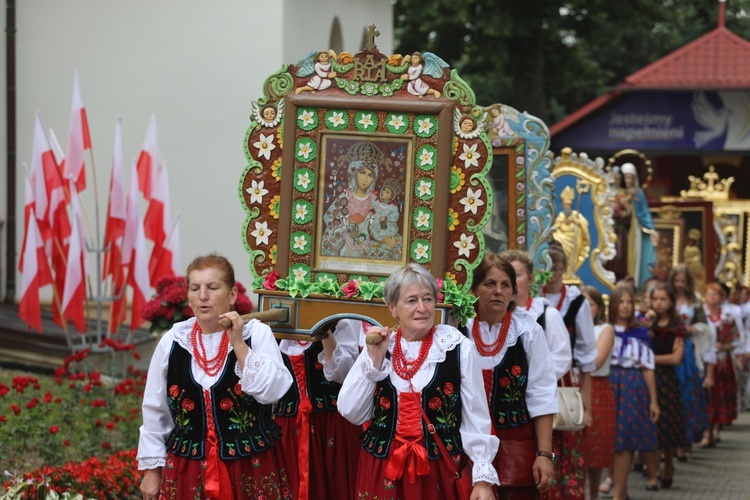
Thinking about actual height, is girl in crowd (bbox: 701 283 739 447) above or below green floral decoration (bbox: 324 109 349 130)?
below

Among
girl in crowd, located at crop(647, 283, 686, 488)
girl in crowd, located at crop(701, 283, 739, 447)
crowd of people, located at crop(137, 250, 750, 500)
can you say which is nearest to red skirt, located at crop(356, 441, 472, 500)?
crowd of people, located at crop(137, 250, 750, 500)

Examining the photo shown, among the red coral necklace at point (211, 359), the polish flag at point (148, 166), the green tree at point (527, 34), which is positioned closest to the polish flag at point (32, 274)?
the polish flag at point (148, 166)

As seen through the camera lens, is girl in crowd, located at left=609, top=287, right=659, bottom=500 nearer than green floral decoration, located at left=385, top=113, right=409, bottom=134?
No

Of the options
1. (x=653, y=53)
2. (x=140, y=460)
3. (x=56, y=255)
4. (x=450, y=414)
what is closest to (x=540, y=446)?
(x=450, y=414)

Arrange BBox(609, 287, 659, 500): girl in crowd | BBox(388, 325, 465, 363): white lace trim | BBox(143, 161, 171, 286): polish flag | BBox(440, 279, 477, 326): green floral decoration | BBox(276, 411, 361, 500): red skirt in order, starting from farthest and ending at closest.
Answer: BBox(143, 161, 171, 286): polish flag < BBox(609, 287, 659, 500): girl in crowd < BBox(276, 411, 361, 500): red skirt < BBox(440, 279, 477, 326): green floral decoration < BBox(388, 325, 465, 363): white lace trim

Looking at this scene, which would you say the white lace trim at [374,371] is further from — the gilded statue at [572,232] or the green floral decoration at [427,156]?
the gilded statue at [572,232]

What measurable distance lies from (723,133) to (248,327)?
20552mm

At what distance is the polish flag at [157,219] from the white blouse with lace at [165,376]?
7.36 metres

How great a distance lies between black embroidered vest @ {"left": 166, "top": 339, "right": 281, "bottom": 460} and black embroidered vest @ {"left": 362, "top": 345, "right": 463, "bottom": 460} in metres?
0.55

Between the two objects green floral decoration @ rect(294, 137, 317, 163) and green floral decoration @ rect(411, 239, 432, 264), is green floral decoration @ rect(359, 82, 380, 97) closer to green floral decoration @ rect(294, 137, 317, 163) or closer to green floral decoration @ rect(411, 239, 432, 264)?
green floral decoration @ rect(294, 137, 317, 163)

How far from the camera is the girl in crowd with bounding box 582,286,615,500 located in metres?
10.6

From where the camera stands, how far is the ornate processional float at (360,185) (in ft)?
21.1

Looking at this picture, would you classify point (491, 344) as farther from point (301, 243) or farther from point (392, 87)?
point (392, 87)

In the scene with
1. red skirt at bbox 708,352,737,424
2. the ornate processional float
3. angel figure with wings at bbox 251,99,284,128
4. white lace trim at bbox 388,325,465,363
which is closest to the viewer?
white lace trim at bbox 388,325,465,363
